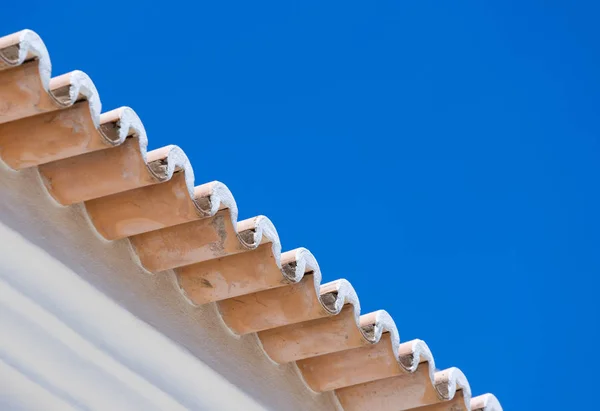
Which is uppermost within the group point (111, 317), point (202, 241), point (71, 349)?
point (202, 241)

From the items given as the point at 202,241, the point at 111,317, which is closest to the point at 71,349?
the point at 111,317

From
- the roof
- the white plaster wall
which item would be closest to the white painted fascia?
the white plaster wall

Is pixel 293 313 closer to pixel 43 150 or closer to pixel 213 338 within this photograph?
pixel 213 338

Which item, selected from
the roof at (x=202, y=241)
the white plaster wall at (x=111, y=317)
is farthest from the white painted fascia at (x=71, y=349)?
the roof at (x=202, y=241)

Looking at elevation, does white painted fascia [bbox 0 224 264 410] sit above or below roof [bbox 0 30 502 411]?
below

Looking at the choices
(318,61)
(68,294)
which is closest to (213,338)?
(68,294)

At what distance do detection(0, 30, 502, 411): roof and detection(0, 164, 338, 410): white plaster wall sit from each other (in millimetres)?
45

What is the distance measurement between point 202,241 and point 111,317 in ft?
1.00

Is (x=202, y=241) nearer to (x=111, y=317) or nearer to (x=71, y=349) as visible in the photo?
(x=111, y=317)

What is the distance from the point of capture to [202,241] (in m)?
3.19

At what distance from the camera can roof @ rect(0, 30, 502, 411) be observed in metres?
2.82

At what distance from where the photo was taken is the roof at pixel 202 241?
9.24 ft

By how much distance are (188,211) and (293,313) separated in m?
0.54

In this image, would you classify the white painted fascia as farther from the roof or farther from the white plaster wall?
the roof
